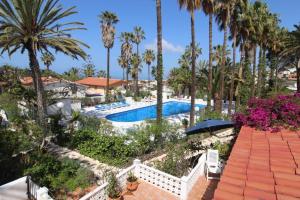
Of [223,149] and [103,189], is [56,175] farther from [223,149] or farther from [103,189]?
[223,149]

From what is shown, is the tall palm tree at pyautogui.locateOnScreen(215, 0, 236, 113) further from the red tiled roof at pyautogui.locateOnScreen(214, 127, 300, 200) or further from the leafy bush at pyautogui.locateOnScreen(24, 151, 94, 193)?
the red tiled roof at pyautogui.locateOnScreen(214, 127, 300, 200)

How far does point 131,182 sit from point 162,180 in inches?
54.7

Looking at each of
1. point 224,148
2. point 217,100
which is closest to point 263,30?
point 217,100

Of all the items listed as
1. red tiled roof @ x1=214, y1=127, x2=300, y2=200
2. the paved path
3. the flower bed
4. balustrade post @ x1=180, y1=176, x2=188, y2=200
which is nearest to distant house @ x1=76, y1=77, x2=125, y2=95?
the paved path

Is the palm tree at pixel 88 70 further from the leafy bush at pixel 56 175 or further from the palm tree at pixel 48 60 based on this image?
the leafy bush at pixel 56 175

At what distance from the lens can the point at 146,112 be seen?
39.0 m

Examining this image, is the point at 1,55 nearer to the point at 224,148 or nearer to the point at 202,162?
the point at 202,162

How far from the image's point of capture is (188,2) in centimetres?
2014

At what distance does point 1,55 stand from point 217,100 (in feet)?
69.8

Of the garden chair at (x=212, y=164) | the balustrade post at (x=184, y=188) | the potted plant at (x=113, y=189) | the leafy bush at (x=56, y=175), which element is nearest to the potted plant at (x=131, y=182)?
the potted plant at (x=113, y=189)

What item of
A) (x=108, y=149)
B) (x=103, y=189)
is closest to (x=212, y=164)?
(x=103, y=189)

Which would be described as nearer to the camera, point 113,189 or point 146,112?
point 113,189

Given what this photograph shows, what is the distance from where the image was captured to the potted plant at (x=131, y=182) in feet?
36.4

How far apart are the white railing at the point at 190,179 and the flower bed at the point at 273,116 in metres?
3.08
